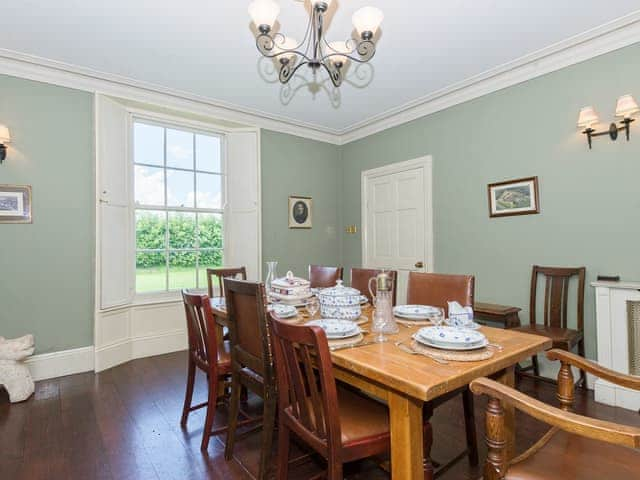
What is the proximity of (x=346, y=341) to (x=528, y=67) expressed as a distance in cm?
309

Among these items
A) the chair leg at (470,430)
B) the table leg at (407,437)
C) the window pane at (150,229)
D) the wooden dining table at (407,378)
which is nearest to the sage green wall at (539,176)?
the chair leg at (470,430)

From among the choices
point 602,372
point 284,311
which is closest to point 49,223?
point 284,311

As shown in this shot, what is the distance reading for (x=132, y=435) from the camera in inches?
85.7

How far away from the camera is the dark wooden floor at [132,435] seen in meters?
1.83

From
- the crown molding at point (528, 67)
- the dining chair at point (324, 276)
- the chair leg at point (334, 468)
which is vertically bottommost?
the chair leg at point (334, 468)

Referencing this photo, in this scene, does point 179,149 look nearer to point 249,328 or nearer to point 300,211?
point 300,211

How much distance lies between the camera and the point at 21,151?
3.04 meters

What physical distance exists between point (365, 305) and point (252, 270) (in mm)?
2264

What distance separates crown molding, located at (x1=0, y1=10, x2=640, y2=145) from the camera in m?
2.70

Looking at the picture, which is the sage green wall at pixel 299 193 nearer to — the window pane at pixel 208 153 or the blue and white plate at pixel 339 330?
the window pane at pixel 208 153

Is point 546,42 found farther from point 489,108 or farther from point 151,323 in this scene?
point 151,323

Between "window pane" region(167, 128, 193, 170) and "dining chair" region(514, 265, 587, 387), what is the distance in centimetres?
376

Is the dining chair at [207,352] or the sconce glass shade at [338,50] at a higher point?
the sconce glass shade at [338,50]

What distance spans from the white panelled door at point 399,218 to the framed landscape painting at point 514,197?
0.74 m
